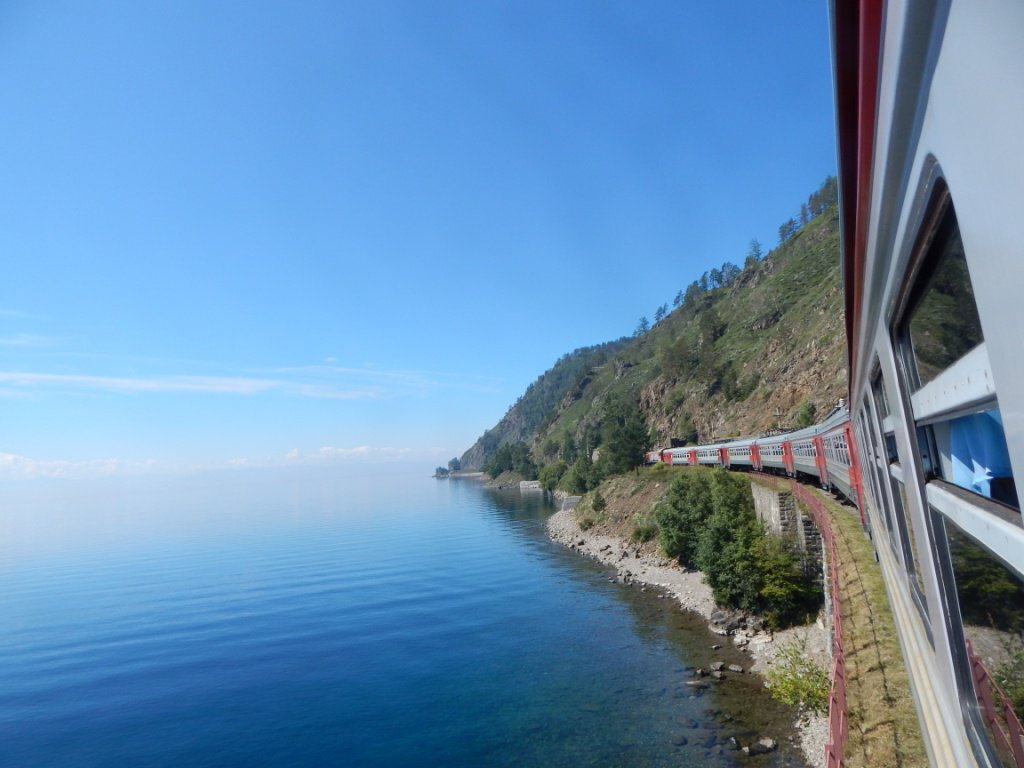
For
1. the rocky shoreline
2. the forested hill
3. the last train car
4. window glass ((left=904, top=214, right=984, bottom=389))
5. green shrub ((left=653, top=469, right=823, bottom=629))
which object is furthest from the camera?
the forested hill

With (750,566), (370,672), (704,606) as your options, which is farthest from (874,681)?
(370,672)

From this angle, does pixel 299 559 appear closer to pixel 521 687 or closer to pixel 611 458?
pixel 611 458

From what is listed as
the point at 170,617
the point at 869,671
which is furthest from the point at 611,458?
the point at 869,671

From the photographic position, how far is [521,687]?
19094 mm

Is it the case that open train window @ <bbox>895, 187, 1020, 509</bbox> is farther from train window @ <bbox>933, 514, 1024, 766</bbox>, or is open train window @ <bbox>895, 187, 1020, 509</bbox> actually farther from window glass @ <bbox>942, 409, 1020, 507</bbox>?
train window @ <bbox>933, 514, 1024, 766</bbox>

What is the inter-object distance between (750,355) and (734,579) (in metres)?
71.2

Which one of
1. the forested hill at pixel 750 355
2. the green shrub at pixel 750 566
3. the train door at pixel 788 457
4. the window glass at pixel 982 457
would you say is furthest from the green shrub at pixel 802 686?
the forested hill at pixel 750 355

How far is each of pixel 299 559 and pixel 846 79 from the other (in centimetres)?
5717

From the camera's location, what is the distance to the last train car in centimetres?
100

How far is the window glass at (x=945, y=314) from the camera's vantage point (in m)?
1.55

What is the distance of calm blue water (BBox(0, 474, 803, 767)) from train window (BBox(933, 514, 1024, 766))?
1298cm

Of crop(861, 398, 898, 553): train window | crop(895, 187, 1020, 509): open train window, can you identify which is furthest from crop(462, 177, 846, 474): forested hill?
crop(895, 187, 1020, 509): open train window

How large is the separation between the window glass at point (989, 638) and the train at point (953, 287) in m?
0.01

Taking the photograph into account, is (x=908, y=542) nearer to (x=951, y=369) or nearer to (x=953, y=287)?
(x=951, y=369)
